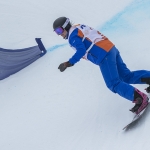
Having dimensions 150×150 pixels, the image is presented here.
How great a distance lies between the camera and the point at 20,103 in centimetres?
489

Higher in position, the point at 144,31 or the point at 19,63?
the point at 144,31

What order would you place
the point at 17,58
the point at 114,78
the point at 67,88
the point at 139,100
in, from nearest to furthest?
the point at 139,100, the point at 114,78, the point at 67,88, the point at 17,58

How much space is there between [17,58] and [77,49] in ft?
6.51

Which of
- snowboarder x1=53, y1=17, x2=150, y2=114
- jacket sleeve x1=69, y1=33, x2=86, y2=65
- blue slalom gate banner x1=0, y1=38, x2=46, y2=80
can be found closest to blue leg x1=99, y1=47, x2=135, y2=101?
snowboarder x1=53, y1=17, x2=150, y2=114

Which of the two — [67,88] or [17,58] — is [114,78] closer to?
[67,88]

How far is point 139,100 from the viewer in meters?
3.52

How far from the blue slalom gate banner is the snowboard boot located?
248 centimetres

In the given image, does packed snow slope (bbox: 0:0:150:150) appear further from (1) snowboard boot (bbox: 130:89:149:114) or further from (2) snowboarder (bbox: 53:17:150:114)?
(2) snowboarder (bbox: 53:17:150:114)

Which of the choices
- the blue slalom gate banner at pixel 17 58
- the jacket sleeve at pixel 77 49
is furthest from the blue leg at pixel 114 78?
the blue slalom gate banner at pixel 17 58

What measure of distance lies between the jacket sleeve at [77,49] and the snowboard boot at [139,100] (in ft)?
2.47

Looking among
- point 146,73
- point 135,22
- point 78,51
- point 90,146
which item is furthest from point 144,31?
point 90,146

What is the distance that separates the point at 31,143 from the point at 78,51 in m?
1.34

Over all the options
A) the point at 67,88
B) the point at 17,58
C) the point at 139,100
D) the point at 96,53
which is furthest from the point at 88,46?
the point at 17,58

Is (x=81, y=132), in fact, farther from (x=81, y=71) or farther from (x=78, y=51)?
(x=81, y=71)
